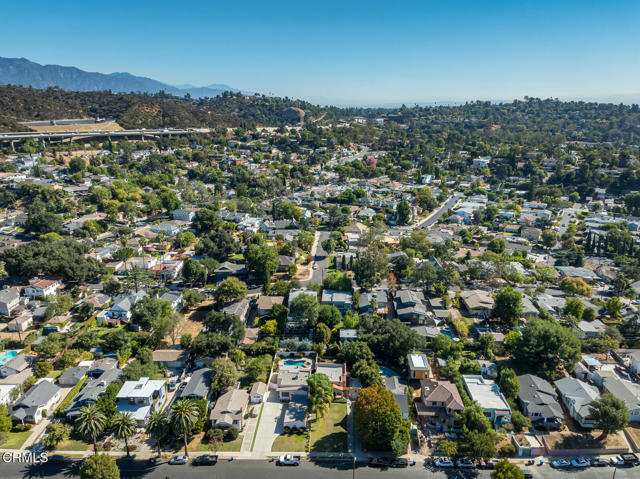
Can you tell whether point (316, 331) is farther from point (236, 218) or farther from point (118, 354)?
point (236, 218)

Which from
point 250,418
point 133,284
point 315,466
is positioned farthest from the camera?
point 133,284

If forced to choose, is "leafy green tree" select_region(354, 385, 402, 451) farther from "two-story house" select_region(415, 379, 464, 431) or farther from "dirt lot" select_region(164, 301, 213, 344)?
"dirt lot" select_region(164, 301, 213, 344)

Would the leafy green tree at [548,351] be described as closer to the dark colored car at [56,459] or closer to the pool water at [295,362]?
the pool water at [295,362]

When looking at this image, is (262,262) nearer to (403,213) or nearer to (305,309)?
(305,309)

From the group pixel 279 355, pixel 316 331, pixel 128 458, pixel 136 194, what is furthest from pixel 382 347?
pixel 136 194

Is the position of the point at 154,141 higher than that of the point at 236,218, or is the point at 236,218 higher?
the point at 154,141

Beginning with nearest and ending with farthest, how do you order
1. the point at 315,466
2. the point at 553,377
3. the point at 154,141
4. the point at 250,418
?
the point at 315,466 → the point at 250,418 → the point at 553,377 → the point at 154,141
